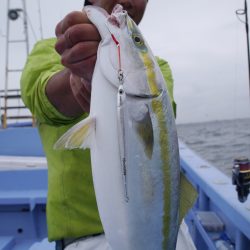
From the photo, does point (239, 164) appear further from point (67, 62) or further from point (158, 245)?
point (67, 62)

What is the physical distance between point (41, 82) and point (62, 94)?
16cm

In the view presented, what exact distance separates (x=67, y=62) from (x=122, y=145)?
0.37m

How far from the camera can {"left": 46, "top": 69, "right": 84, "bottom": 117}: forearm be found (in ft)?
5.11

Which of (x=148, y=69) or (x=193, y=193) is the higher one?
(x=148, y=69)

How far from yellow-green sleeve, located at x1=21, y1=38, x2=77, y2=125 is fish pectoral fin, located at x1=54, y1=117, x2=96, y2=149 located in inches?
15.6

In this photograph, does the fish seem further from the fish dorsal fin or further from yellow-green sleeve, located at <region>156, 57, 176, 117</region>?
yellow-green sleeve, located at <region>156, 57, 176, 117</region>

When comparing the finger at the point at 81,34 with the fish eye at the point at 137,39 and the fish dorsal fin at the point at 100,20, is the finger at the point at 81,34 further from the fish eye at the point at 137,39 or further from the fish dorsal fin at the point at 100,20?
the fish eye at the point at 137,39

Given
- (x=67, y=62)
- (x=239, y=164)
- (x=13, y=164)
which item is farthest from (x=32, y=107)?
(x=13, y=164)

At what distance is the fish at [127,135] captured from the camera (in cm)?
118

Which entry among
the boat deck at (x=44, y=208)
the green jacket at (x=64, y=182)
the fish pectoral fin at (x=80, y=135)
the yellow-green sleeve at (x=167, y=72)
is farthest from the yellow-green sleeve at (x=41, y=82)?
the boat deck at (x=44, y=208)

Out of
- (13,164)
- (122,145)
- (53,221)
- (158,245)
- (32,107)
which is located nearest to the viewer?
(122,145)

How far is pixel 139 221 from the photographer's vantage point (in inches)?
48.9

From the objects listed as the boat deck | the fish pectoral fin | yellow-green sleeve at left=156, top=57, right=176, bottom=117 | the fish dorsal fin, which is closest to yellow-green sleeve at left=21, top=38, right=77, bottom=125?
the fish pectoral fin

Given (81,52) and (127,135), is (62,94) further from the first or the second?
(127,135)
